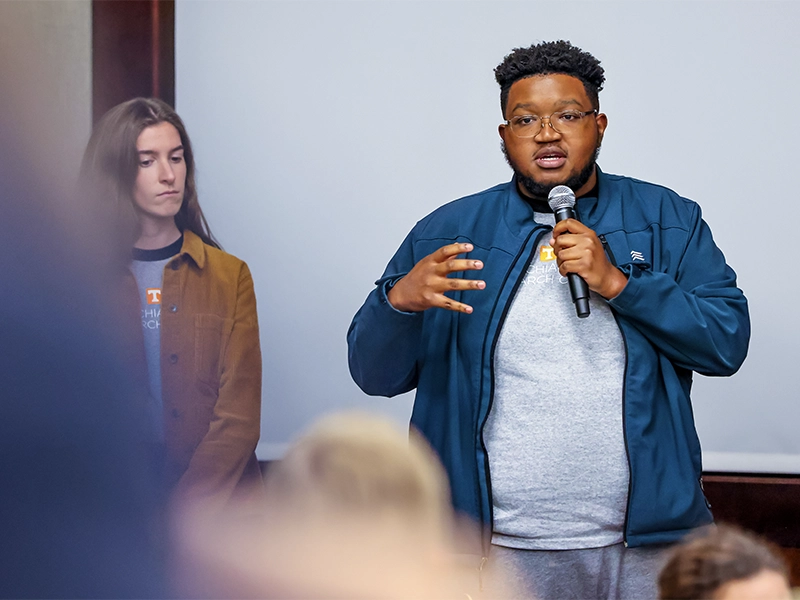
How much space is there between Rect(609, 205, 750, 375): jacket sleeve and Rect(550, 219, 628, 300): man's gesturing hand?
24mm

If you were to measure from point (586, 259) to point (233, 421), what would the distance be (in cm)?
119

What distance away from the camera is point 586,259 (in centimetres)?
157

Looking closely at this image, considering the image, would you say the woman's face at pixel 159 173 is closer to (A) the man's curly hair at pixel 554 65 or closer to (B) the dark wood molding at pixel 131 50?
(B) the dark wood molding at pixel 131 50

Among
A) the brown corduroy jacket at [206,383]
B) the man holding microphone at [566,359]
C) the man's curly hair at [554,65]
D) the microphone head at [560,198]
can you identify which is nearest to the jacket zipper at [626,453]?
the man holding microphone at [566,359]

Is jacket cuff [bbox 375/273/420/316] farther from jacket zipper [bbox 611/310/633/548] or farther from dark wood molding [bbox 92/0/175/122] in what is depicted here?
dark wood molding [bbox 92/0/175/122]

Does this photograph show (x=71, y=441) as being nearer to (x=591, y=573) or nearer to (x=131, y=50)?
(x=131, y=50)

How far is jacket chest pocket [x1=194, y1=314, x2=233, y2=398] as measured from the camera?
2.38m

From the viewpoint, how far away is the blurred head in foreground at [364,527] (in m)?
1.77

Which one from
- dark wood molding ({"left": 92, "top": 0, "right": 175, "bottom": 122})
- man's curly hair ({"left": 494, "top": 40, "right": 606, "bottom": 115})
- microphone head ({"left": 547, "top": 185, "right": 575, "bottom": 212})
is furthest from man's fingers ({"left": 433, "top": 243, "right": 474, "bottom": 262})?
dark wood molding ({"left": 92, "top": 0, "right": 175, "bottom": 122})

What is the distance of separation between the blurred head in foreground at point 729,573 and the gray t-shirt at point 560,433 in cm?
46

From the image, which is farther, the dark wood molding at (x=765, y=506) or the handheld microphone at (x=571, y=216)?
the dark wood molding at (x=765, y=506)

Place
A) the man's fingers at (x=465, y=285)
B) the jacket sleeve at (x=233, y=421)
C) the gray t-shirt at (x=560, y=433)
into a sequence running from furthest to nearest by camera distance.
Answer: the jacket sleeve at (x=233, y=421) → the gray t-shirt at (x=560, y=433) → the man's fingers at (x=465, y=285)

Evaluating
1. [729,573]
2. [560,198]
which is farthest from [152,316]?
[729,573]

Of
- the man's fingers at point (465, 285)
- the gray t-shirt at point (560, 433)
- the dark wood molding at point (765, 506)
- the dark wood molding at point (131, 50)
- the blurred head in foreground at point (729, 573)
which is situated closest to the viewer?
the blurred head in foreground at point (729, 573)
